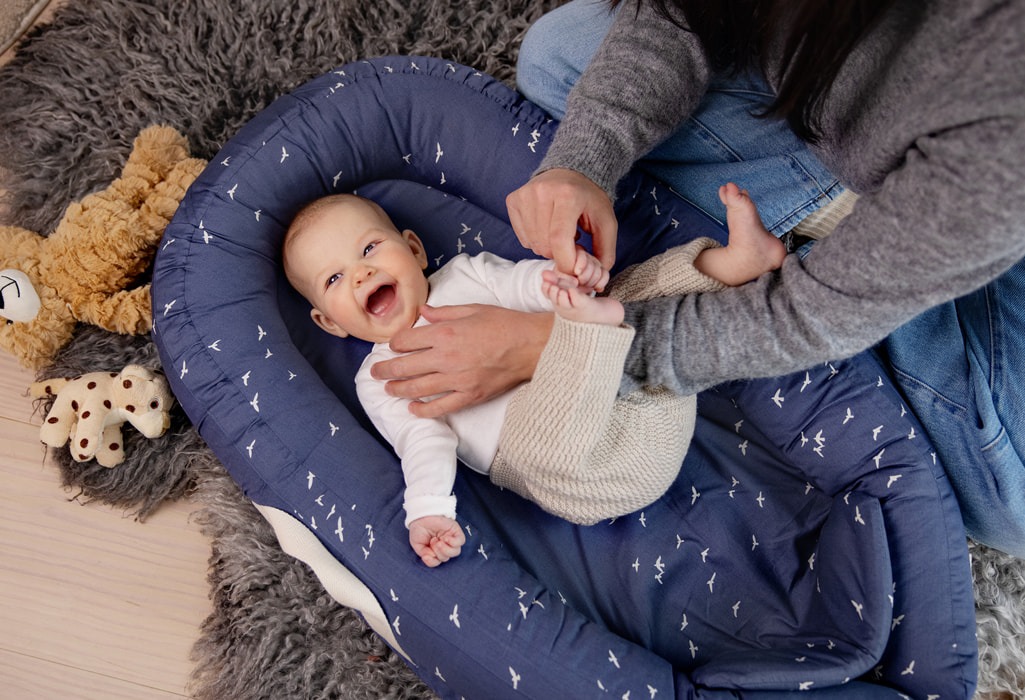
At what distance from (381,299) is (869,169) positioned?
2.54 feet

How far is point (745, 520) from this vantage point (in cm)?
119

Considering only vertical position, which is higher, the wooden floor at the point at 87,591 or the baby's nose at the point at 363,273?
the baby's nose at the point at 363,273

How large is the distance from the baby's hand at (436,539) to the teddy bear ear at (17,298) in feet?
2.87

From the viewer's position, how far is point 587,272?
0.96 metres

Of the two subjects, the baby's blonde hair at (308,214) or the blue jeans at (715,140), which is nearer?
the blue jeans at (715,140)

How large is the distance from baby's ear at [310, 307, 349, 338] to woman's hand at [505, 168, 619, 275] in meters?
0.44

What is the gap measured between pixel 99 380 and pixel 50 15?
98cm

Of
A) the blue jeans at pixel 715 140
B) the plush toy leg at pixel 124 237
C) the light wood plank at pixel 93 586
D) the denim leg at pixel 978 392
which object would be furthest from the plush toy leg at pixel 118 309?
the denim leg at pixel 978 392

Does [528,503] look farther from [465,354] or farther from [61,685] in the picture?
[61,685]

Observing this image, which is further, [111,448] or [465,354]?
[111,448]

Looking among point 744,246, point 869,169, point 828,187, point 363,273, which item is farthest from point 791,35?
point 363,273

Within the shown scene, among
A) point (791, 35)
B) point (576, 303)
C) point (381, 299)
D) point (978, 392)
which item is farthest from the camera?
point (381, 299)

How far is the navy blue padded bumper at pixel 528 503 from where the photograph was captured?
1.01 meters

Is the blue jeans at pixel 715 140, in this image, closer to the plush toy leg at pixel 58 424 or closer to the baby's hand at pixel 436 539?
the baby's hand at pixel 436 539
